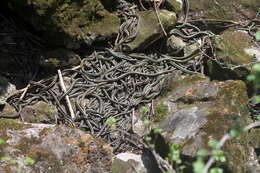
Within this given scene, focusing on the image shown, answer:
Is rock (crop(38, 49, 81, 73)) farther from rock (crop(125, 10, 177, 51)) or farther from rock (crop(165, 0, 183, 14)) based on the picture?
rock (crop(165, 0, 183, 14))

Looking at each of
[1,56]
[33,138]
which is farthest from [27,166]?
[1,56]

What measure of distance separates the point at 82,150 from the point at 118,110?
1.04 m

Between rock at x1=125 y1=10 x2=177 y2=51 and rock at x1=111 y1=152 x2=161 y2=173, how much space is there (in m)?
1.46

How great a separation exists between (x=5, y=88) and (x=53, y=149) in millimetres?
1377

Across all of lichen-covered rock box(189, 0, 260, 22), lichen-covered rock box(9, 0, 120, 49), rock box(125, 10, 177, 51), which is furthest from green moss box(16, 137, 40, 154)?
lichen-covered rock box(189, 0, 260, 22)

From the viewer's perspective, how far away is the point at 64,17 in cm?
470

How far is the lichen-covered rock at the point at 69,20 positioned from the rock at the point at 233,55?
52.0 inches

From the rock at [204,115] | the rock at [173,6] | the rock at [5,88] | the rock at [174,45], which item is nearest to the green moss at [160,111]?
the rock at [204,115]

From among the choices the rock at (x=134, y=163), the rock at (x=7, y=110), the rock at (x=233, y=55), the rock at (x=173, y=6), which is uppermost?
the rock at (x=173, y=6)

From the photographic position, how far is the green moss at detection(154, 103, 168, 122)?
4664 millimetres

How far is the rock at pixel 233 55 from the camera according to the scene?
5.04 metres

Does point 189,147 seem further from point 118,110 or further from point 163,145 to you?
point 118,110

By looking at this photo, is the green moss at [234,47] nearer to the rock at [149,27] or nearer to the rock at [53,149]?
the rock at [149,27]

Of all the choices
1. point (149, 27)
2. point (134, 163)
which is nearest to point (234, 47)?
point (149, 27)
